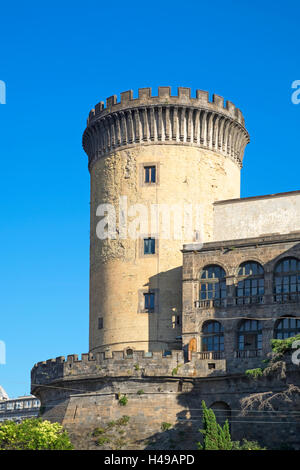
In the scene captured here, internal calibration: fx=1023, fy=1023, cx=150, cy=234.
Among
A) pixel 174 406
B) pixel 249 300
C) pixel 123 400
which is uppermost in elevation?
pixel 249 300

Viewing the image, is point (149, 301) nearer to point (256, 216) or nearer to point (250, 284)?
point (250, 284)

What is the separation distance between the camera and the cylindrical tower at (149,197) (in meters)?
67.6

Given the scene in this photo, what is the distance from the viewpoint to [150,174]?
7012cm

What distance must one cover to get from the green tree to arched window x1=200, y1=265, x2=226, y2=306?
988 cm

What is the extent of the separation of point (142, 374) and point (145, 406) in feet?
6.33

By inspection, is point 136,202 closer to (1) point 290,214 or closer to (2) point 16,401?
(1) point 290,214

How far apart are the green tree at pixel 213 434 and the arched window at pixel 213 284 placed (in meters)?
9.88

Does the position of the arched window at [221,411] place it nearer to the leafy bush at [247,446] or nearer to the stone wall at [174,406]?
the stone wall at [174,406]

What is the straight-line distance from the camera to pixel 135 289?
67938mm

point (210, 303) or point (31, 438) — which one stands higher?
point (210, 303)

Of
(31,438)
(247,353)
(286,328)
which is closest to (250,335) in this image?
(247,353)

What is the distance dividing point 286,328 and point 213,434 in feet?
31.8

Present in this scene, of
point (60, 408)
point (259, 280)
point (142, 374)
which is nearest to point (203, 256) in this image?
point (259, 280)

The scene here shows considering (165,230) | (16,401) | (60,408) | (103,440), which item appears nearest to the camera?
(103,440)
